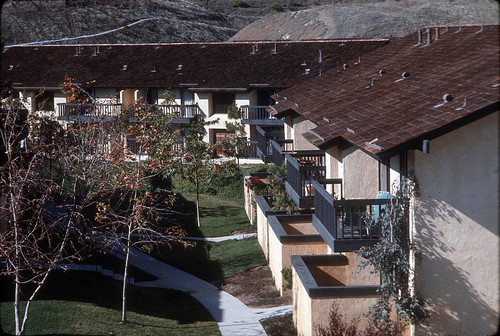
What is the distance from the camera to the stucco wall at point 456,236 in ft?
41.6

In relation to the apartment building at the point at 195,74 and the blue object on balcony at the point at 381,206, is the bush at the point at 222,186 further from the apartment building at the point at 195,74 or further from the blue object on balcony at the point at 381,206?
the blue object on balcony at the point at 381,206

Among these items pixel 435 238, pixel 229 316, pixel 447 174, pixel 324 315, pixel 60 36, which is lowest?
pixel 229 316

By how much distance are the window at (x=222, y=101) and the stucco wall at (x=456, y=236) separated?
34653mm

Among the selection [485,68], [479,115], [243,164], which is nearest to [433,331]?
[479,115]

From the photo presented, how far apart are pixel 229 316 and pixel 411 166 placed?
7.57m

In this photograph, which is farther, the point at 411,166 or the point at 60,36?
the point at 60,36

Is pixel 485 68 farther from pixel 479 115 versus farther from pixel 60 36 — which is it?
pixel 60 36

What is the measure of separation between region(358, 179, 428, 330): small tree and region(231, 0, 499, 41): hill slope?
7339 cm

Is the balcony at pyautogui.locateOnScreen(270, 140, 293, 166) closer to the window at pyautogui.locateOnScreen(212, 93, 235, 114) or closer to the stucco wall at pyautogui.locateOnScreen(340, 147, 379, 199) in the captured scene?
the stucco wall at pyautogui.locateOnScreen(340, 147, 379, 199)

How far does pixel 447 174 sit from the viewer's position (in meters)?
13.1

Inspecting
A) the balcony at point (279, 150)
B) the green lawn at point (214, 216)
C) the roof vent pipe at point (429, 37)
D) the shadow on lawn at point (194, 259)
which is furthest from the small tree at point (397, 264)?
the green lawn at point (214, 216)

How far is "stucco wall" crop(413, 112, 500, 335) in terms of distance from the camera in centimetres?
1267

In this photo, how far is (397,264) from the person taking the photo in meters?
13.7

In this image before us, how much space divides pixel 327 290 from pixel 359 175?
160 inches
